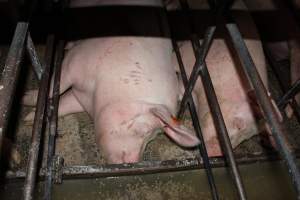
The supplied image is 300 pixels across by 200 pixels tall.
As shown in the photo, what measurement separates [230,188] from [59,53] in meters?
1.08

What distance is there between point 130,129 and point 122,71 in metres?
0.30

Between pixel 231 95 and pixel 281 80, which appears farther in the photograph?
pixel 281 80

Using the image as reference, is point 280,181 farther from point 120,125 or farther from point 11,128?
point 11,128

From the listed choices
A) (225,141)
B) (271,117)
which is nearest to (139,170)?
(225,141)

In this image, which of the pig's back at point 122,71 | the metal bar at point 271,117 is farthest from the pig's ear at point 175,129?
the metal bar at point 271,117

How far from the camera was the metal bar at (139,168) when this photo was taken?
154 cm

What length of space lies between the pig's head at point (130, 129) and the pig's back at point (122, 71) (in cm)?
7

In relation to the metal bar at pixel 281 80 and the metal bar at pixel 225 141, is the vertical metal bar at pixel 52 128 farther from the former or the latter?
the metal bar at pixel 281 80

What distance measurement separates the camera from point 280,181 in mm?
1868

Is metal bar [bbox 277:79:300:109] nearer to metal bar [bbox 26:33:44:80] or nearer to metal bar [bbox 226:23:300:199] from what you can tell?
metal bar [bbox 226:23:300:199]

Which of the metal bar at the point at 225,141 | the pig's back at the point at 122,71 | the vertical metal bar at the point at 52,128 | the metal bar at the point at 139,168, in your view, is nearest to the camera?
the metal bar at the point at 225,141

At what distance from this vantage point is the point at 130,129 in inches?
65.5

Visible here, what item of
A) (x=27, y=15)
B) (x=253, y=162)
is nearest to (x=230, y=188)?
(x=253, y=162)

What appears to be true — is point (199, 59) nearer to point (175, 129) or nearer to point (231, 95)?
point (175, 129)
